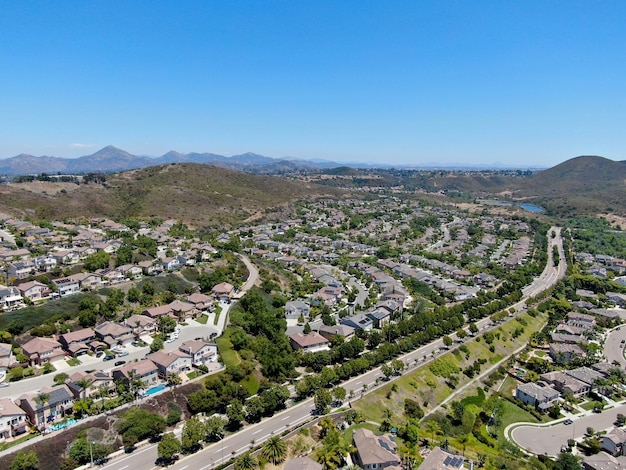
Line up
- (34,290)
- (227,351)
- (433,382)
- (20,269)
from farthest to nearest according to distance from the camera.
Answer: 1. (20,269)
2. (34,290)
3. (227,351)
4. (433,382)

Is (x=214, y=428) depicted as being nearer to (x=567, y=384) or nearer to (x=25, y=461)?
(x=25, y=461)

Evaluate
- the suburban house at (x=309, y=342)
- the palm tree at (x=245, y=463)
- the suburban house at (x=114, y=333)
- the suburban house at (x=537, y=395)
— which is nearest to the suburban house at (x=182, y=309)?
the suburban house at (x=114, y=333)

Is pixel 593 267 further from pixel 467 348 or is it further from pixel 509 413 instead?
pixel 509 413

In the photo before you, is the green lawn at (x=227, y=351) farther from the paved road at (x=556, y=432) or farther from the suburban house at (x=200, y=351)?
the paved road at (x=556, y=432)

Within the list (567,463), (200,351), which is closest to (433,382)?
(567,463)

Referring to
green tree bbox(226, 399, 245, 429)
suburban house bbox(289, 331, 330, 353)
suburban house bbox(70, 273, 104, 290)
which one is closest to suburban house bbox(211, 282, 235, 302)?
suburban house bbox(289, 331, 330, 353)
